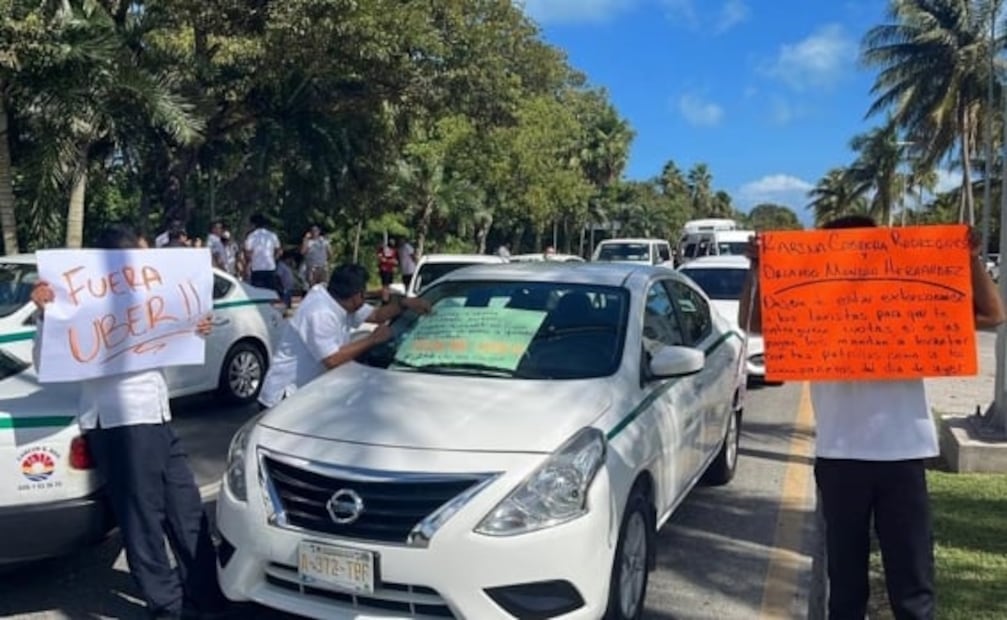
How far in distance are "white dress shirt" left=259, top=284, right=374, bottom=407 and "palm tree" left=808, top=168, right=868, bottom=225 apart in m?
72.2

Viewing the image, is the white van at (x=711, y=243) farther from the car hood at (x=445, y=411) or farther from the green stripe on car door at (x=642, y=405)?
the car hood at (x=445, y=411)

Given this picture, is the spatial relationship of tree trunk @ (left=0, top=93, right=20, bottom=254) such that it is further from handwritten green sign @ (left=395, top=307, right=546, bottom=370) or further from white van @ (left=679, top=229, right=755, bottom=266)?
white van @ (left=679, top=229, right=755, bottom=266)

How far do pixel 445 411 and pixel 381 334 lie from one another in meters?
1.22

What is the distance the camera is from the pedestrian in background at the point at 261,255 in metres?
16.3

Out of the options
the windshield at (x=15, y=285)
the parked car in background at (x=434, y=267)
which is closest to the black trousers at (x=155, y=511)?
the windshield at (x=15, y=285)

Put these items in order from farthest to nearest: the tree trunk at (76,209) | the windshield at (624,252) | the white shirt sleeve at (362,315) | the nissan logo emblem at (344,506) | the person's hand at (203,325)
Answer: the windshield at (624,252), the tree trunk at (76,209), the white shirt sleeve at (362,315), the person's hand at (203,325), the nissan logo emblem at (344,506)

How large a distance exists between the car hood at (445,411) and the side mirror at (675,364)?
1.03 feet

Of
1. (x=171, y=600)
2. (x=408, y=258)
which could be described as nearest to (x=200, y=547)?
(x=171, y=600)

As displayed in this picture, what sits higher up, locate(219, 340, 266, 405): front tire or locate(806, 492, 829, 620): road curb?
locate(219, 340, 266, 405): front tire

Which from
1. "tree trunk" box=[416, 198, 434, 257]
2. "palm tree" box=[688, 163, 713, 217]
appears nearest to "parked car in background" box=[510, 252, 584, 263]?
"tree trunk" box=[416, 198, 434, 257]

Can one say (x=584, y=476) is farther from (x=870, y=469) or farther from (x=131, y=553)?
(x=131, y=553)

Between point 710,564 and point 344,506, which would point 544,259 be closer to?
point 710,564

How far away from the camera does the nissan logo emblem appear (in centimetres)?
341

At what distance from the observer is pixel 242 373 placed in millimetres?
9320
